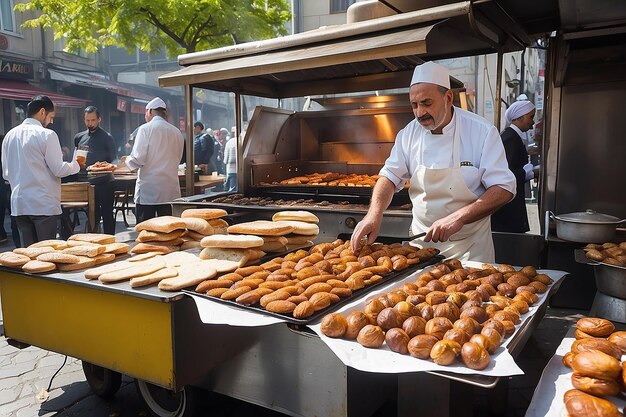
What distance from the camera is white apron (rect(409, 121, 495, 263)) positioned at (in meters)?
3.04

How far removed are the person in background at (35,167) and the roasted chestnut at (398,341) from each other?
168 inches

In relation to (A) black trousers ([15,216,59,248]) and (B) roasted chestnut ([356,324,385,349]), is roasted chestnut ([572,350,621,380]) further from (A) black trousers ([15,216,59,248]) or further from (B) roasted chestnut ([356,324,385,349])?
(A) black trousers ([15,216,59,248])

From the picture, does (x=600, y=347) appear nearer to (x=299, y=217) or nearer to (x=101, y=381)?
(x=299, y=217)

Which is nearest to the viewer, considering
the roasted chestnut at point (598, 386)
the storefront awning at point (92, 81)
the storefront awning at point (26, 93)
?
the roasted chestnut at point (598, 386)

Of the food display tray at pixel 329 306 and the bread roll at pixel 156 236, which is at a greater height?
the bread roll at pixel 156 236

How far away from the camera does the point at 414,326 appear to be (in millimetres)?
1705

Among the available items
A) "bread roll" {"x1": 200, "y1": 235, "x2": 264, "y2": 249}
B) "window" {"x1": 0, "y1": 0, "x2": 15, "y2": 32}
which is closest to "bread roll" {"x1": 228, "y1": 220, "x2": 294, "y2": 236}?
"bread roll" {"x1": 200, "y1": 235, "x2": 264, "y2": 249}

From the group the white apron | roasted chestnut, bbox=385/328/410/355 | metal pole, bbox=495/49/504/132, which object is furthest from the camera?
metal pole, bbox=495/49/504/132

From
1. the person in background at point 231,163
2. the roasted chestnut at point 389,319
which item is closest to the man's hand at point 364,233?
the roasted chestnut at point 389,319

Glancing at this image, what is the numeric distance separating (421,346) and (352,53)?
2.73 meters

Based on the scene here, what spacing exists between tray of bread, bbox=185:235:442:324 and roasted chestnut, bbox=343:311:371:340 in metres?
0.16

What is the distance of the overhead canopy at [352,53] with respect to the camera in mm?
3637

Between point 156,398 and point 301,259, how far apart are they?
1.31 meters

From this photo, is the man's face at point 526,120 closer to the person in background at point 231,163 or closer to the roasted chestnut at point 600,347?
the roasted chestnut at point 600,347
